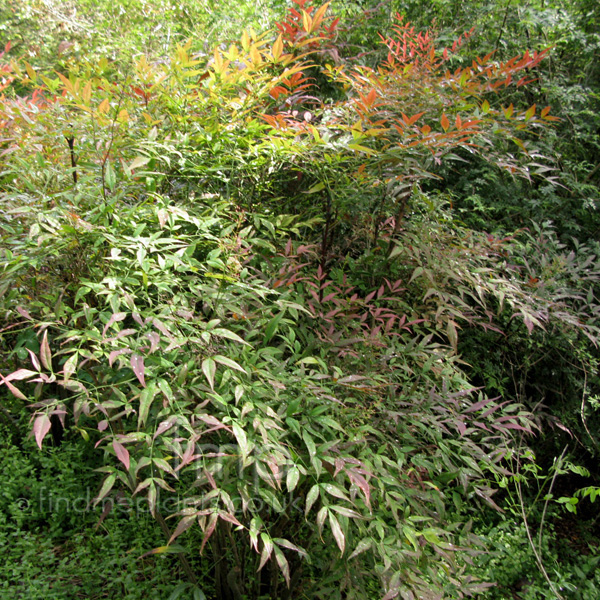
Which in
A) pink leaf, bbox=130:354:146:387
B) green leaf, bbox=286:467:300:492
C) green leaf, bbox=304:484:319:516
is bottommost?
green leaf, bbox=304:484:319:516

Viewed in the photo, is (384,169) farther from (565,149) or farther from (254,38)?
(565,149)

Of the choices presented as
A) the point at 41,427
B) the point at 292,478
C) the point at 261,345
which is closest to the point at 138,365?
the point at 41,427

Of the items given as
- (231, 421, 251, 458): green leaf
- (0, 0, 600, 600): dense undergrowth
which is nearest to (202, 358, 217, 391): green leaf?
(0, 0, 600, 600): dense undergrowth

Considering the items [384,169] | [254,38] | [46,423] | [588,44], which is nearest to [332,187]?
[384,169]

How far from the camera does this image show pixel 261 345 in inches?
60.2

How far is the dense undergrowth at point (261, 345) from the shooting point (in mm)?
1157

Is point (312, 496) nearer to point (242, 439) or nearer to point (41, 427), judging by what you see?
point (242, 439)

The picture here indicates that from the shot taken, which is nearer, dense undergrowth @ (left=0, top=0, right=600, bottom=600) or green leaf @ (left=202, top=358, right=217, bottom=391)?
green leaf @ (left=202, top=358, right=217, bottom=391)

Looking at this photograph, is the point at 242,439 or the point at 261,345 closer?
the point at 242,439

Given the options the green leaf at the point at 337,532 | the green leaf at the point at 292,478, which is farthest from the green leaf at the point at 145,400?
A: the green leaf at the point at 337,532

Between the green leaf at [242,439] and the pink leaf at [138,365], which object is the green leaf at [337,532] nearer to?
the green leaf at [242,439]

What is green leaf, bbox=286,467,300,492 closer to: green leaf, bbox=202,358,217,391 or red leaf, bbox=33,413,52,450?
green leaf, bbox=202,358,217,391

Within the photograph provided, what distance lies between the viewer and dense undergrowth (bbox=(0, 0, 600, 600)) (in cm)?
116

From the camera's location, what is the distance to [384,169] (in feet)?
5.47
